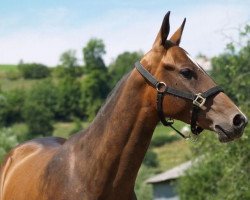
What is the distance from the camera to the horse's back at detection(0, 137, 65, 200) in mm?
6715

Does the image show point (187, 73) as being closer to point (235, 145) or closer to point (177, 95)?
point (177, 95)

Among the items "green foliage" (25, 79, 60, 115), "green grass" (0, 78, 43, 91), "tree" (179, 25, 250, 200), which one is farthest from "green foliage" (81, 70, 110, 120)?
"tree" (179, 25, 250, 200)

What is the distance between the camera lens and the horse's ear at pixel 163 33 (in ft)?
19.1

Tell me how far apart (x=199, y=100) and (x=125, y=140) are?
0.76 m

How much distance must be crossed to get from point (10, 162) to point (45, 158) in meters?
1.37

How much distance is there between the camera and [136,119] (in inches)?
233

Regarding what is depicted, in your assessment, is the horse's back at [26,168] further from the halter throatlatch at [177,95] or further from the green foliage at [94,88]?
the green foliage at [94,88]

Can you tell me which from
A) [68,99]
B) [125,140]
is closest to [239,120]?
[125,140]

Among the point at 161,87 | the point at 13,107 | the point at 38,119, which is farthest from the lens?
the point at 13,107

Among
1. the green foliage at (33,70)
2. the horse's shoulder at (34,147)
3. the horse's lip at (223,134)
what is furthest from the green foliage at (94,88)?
the horse's lip at (223,134)

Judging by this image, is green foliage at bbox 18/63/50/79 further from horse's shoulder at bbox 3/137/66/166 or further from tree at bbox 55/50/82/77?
horse's shoulder at bbox 3/137/66/166

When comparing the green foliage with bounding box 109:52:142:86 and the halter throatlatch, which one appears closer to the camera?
the halter throatlatch

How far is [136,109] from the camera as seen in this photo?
19.4 feet

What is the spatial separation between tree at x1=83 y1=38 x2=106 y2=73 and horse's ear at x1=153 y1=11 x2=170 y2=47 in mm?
125410
